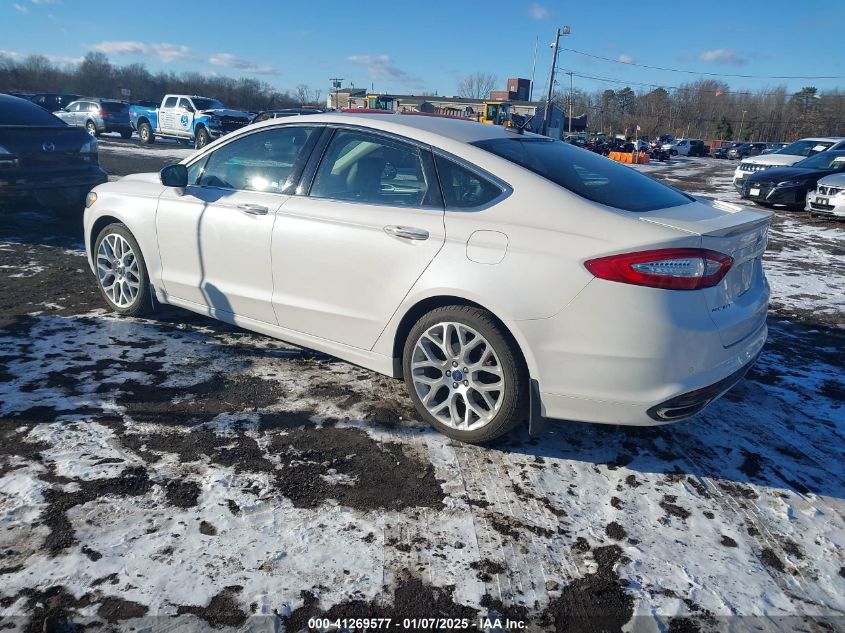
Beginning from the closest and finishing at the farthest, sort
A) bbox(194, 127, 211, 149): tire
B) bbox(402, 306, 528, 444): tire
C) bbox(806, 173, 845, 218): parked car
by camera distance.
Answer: bbox(402, 306, 528, 444): tire
bbox(806, 173, 845, 218): parked car
bbox(194, 127, 211, 149): tire

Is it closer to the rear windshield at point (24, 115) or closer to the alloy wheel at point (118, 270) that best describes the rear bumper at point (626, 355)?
the alloy wheel at point (118, 270)

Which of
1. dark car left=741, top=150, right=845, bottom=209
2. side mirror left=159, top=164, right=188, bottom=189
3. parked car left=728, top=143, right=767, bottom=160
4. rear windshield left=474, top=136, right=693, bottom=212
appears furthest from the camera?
parked car left=728, top=143, right=767, bottom=160

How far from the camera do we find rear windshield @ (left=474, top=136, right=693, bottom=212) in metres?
3.11

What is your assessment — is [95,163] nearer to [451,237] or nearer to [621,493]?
[451,237]

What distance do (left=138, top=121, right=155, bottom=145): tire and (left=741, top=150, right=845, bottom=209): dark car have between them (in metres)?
22.3

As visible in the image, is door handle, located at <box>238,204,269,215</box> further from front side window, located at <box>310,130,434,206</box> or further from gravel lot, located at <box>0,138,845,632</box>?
gravel lot, located at <box>0,138,845,632</box>

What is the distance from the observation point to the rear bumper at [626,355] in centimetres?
265

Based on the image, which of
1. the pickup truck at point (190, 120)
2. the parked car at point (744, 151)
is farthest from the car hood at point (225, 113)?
the parked car at point (744, 151)

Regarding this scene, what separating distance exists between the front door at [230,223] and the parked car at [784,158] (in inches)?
611

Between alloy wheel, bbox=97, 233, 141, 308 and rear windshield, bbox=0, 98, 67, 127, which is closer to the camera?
alloy wheel, bbox=97, 233, 141, 308

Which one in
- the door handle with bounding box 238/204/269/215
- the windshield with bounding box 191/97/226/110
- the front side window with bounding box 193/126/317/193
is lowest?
the door handle with bounding box 238/204/269/215

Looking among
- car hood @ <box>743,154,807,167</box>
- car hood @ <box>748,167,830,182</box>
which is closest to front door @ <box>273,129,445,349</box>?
car hood @ <box>748,167,830,182</box>

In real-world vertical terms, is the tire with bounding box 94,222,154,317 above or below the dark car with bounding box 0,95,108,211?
below

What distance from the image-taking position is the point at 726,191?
18.9m
